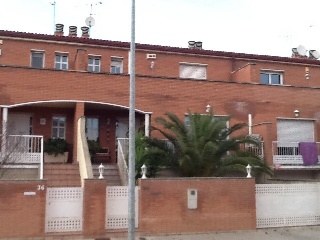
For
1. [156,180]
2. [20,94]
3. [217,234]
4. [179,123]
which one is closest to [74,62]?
[20,94]

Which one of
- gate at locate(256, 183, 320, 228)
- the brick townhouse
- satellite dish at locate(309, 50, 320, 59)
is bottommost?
gate at locate(256, 183, 320, 228)

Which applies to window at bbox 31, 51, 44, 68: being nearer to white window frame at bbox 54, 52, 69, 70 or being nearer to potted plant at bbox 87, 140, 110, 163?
white window frame at bbox 54, 52, 69, 70

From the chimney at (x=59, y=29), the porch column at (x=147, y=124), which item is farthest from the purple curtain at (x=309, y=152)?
the chimney at (x=59, y=29)

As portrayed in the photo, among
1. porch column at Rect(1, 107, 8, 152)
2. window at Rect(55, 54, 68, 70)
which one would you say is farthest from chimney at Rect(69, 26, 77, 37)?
porch column at Rect(1, 107, 8, 152)

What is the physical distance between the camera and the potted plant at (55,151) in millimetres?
16984

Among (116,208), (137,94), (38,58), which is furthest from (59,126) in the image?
(116,208)

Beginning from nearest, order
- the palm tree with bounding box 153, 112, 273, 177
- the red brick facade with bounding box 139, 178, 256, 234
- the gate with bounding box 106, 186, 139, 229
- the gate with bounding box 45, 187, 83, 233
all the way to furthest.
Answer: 1. the gate with bounding box 45, 187, 83, 233
2. the gate with bounding box 106, 186, 139, 229
3. the red brick facade with bounding box 139, 178, 256, 234
4. the palm tree with bounding box 153, 112, 273, 177

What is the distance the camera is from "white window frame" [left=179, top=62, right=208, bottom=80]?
22625mm

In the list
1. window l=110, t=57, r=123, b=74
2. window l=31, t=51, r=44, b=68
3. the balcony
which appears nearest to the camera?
the balcony

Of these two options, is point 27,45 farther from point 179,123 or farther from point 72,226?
point 72,226

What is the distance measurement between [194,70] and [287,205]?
1068 cm

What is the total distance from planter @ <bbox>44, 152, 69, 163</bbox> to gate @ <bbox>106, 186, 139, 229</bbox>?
17.4 ft

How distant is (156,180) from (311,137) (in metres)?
10.8

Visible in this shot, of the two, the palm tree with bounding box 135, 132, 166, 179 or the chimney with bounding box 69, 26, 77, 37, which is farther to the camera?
the chimney with bounding box 69, 26, 77, 37
